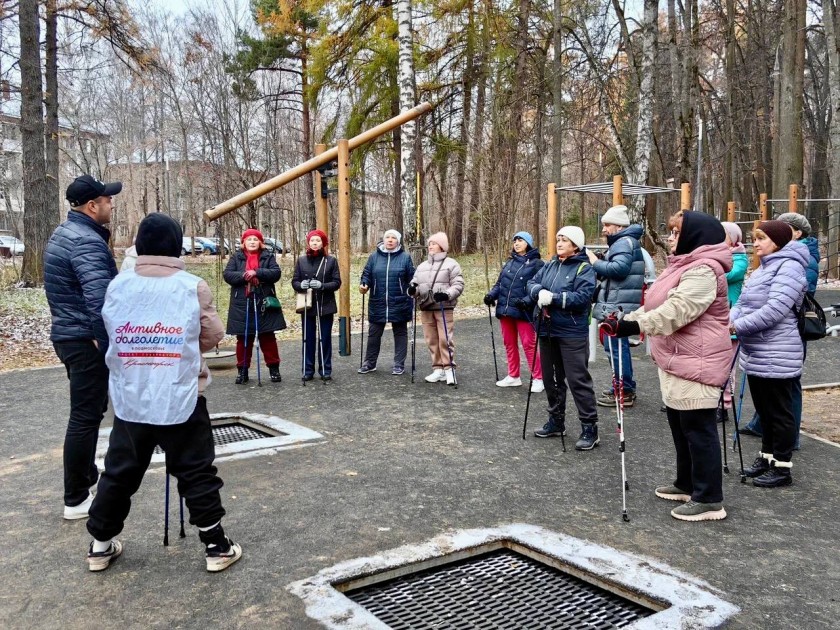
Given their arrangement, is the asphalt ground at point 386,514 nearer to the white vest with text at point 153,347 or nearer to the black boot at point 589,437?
the black boot at point 589,437

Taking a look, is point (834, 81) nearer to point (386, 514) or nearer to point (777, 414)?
point (777, 414)

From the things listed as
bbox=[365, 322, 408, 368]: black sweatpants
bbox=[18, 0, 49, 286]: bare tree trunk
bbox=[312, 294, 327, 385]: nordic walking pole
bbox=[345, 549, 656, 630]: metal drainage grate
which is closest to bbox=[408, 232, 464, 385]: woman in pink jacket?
bbox=[365, 322, 408, 368]: black sweatpants

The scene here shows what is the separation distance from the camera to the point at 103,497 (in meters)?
3.57

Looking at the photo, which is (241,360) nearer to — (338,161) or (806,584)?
(338,161)


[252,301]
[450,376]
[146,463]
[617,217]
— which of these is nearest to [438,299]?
[450,376]

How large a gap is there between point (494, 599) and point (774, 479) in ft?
7.93

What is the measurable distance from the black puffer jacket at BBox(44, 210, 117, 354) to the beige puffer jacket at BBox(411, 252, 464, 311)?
435 centimetres

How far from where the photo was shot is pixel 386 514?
171 inches

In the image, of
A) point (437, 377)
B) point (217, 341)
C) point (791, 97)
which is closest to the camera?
point (217, 341)

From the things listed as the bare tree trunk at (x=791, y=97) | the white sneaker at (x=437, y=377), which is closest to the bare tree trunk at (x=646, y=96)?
the bare tree trunk at (x=791, y=97)

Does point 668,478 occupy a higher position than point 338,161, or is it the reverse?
point 338,161

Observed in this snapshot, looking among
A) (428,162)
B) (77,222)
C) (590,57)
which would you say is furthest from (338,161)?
(428,162)

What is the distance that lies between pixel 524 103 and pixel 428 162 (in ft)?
23.1

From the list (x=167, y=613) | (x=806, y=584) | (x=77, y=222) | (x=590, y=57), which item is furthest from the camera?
(x=590, y=57)
